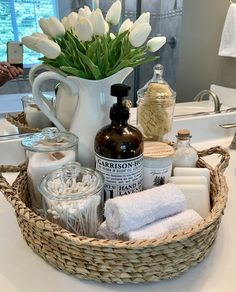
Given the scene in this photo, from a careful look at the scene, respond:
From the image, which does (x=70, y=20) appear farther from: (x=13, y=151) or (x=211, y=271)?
(x=211, y=271)

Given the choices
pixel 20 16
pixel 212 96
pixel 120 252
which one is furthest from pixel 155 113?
pixel 212 96

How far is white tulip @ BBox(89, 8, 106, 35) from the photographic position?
0.56 meters

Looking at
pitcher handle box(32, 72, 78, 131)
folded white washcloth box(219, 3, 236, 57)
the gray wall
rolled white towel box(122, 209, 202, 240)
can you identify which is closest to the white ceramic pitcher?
pitcher handle box(32, 72, 78, 131)

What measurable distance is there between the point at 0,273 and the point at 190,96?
2.94ft

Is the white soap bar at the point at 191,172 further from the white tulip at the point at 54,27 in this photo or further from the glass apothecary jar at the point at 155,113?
the white tulip at the point at 54,27

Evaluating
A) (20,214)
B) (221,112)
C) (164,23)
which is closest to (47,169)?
(20,214)

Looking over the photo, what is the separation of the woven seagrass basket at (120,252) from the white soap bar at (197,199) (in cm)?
7

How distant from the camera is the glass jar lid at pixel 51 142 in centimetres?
61

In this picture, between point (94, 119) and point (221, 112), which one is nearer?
point (94, 119)

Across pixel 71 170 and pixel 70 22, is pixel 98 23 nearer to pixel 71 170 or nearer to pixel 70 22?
pixel 70 22

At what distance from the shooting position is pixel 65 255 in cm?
46

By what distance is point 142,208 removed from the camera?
1.55ft

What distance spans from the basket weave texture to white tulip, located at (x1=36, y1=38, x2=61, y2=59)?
1.22ft

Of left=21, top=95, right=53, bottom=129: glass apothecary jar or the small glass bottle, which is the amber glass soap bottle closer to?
the small glass bottle
